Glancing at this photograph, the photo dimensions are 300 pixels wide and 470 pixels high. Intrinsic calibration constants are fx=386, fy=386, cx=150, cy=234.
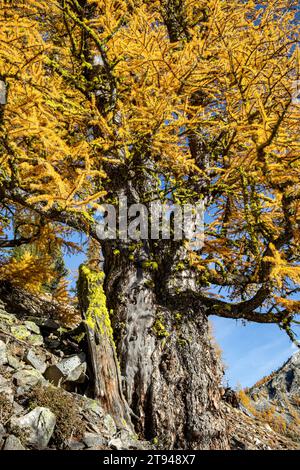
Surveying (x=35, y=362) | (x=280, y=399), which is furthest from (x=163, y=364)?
(x=280, y=399)

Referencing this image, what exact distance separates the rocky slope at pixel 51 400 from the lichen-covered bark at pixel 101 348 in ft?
0.47

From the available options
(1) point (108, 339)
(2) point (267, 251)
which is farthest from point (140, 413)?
(2) point (267, 251)

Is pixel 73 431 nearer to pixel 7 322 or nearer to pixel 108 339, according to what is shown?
pixel 108 339

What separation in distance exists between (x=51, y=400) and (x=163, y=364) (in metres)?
1.56

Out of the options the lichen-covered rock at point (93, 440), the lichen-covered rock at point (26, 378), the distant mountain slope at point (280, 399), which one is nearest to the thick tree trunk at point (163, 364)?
the lichen-covered rock at point (93, 440)

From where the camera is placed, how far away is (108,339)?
461cm

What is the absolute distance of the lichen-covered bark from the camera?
169 inches

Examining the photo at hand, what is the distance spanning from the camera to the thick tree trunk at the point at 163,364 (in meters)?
4.47

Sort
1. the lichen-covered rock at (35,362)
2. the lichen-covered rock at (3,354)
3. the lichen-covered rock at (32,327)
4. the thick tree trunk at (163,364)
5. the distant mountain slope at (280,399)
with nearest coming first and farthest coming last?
the lichen-covered rock at (3,354) → the lichen-covered rock at (35,362) → the thick tree trunk at (163,364) → the lichen-covered rock at (32,327) → the distant mountain slope at (280,399)

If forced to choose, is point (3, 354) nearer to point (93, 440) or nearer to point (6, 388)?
point (6, 388)

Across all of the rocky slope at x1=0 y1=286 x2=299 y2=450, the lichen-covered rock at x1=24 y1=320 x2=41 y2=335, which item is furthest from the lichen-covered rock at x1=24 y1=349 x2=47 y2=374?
the lichen-covered rock at x1=24 y1=320 x2=41 y2=335

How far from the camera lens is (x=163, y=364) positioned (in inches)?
188

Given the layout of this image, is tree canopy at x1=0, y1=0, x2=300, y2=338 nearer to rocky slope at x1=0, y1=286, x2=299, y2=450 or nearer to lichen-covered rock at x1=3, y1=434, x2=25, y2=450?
rocky slope at x1=0, y1=286, x2=299, y2=450

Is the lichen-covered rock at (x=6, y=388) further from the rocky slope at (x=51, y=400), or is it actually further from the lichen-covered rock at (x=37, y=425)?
the lichen-covered rock at (x=37, y=425)
